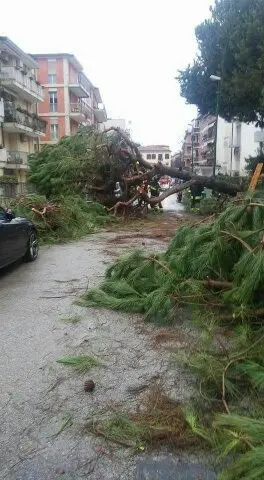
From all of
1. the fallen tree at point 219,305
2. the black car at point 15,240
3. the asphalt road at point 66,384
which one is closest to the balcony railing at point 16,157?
the black car at point 15,240

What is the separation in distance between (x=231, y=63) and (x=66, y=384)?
21.0 meters

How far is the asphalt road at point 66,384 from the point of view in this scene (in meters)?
2.61

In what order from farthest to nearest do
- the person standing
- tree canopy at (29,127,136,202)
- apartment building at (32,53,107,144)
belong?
apartment building at (32,53,107,144)
the person standing
tree canopy at (29,127,136,202)

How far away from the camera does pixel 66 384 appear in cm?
360

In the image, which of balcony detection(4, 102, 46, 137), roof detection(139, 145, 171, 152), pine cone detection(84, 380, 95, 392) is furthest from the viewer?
roof detection(139, 145, 171, 152)

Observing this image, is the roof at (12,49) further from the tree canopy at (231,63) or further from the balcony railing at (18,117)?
the tree canopy at (231,63)

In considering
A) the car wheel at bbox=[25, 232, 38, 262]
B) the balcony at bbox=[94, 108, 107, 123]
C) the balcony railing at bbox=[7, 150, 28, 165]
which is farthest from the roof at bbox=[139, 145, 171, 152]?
the car wheel at bbox=[25, 232, 38, 262]

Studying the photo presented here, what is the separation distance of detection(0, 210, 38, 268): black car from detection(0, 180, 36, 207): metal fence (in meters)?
5.00

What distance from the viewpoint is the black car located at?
24.2 ft

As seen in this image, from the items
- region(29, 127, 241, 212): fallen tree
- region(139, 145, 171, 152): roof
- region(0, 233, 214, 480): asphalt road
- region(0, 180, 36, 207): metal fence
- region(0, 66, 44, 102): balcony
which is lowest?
region(0, 233, 214, 480): asphalt road

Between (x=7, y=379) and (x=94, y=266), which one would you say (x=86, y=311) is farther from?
(x=94, y=266)

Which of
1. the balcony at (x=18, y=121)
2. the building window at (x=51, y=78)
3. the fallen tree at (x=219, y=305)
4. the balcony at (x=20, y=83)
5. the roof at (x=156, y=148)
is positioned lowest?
the fallen tree at (x=219, y=305)

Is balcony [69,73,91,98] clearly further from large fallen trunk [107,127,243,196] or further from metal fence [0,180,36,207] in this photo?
large fallen trunk [107,127,243,196]

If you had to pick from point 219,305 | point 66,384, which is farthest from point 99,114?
point 66,384
